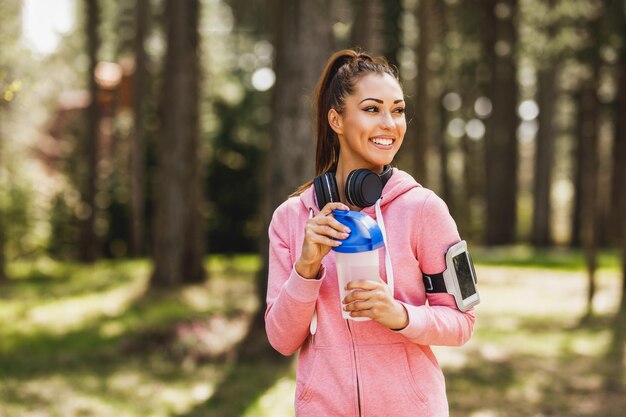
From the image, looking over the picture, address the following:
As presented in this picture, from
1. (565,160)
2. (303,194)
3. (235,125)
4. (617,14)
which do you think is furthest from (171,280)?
(565,160)

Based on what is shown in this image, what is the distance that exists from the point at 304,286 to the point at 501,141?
29605 millimetres

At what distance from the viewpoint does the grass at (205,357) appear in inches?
323

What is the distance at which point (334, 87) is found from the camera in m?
2.74

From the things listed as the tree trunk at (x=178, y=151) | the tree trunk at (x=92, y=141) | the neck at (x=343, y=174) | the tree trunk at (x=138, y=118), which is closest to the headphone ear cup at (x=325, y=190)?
the neck at (x=343, y=174)

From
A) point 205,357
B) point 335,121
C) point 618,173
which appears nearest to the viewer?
point 335,121

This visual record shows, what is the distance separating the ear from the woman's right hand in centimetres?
42

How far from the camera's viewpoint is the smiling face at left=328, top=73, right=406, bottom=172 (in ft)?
8.55

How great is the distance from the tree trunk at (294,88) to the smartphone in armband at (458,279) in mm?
6619

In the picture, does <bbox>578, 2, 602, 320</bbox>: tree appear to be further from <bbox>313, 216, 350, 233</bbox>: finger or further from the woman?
<bbox>313, 216, 350, 233</bbox>: finger

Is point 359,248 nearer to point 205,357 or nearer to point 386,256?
point 386,256

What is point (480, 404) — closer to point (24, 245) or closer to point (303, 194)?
point (303, 194)

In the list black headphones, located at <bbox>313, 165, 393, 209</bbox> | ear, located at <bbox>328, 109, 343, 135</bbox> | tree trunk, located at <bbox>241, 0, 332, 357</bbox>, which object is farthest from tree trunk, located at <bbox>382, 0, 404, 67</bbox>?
black headphones, located at <bbox>313, 165, 393, 209</bbox>

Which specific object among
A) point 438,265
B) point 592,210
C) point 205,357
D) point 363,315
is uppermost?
point 438,265

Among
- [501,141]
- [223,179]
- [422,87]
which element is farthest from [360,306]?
[501,141]
